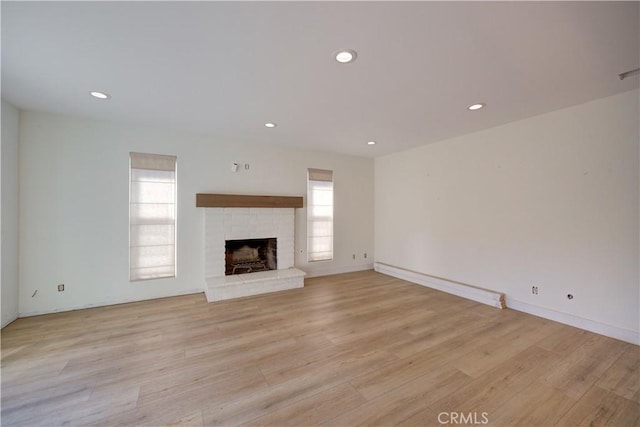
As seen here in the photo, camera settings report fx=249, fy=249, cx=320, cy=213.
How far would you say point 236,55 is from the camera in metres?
2.05

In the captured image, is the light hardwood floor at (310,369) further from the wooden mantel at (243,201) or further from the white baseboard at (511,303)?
the wooden mantel at (243,201)

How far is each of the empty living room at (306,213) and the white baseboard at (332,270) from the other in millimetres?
343

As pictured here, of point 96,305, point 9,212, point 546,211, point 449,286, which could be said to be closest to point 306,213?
point 449,286

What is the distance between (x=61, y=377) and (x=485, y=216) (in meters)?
5.30

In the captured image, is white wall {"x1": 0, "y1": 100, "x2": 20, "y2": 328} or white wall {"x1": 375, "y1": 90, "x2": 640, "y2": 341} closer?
white wall {"x1": 375, "y1": 90, "x2": 640, "y2": 341}

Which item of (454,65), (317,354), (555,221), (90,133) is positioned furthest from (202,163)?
(555,221)

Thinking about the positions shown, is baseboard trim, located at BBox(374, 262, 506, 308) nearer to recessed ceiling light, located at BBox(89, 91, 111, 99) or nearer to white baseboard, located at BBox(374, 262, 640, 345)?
white baseboard, located at BBox(374, 262, 640, 345)

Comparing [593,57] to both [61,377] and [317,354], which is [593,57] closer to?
[317,354]

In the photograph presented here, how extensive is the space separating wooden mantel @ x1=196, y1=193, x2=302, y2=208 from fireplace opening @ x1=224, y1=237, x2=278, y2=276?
684 mm

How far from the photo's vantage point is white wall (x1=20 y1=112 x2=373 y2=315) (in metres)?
3.28

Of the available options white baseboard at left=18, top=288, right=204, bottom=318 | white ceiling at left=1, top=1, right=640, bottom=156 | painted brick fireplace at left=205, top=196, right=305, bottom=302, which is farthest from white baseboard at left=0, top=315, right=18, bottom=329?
white ceiling at left=1, top=1, right=640, bottom=156

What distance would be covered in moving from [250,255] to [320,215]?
5.46 feet

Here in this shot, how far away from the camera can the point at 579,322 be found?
3004 mm

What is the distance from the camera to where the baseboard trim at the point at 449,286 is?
368 cm
